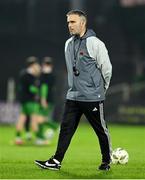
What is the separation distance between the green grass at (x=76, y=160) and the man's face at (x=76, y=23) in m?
2.18

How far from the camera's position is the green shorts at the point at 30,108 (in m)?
20.3

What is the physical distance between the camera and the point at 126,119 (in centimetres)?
3028

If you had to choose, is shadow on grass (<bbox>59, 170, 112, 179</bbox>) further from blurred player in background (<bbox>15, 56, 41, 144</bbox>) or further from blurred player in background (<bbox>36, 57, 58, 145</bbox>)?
blurred player in background (<bbox>36, 57, 58, 145</bbox>)

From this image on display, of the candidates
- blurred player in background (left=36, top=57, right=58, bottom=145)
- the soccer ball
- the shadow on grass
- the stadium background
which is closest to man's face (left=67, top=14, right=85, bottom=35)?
the shadow on grass

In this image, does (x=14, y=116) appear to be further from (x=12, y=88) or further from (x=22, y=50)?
(x=22, y=50)

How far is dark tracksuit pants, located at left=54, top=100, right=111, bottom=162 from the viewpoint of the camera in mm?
12008

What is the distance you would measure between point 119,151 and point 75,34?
2.51m

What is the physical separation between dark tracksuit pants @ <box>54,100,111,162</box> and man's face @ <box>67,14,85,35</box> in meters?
1.09

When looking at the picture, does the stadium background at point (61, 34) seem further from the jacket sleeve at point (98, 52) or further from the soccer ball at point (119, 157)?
the jacket sleeve at point (98, 52)

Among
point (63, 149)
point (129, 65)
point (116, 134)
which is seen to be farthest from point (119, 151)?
point (129, 65)

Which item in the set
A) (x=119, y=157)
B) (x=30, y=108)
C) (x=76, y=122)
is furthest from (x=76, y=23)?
(x=30, y=108)

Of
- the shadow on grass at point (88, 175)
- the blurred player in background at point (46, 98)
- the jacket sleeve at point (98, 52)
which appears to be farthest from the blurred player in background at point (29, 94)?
the jacket sleeve at point (98, 52)

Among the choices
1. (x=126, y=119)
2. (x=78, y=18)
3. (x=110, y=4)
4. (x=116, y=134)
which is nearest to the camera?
(x=78, y=18)

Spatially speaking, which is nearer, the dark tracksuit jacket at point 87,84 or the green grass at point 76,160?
the green grass at point 76,160
